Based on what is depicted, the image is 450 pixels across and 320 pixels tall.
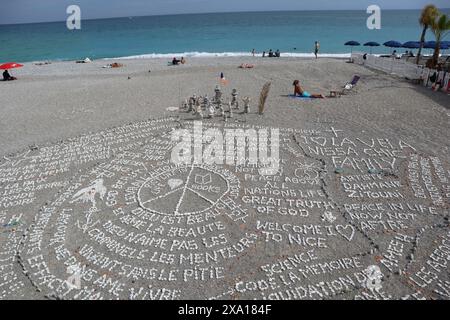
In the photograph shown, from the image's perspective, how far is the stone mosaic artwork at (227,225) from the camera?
7234 millimetres

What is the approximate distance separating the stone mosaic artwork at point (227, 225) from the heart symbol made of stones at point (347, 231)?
0.09 ft

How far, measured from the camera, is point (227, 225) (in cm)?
907

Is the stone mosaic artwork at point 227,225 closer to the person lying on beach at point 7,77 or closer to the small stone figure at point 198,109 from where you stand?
the small stone figure at point 198,109

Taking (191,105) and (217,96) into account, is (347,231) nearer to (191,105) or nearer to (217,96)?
(191,105)

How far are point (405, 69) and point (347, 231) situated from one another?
23208 mm

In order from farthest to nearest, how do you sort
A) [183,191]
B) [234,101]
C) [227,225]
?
[234,101] < [183,191] < [227,225]

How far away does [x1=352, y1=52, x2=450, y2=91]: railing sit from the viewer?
71.3 ft

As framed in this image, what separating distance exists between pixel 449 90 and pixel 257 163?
16762 millimetres

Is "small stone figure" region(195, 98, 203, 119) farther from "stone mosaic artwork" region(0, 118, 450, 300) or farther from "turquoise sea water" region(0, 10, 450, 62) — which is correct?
"turquoise sea water" region(0, 10, 450, 62)

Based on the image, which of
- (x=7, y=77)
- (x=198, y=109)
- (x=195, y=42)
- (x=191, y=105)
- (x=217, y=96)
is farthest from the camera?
(x=195, y=42)

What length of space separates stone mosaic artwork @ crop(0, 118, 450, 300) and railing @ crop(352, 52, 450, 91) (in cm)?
1167

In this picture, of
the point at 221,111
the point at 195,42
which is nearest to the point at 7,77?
the point at 221,111

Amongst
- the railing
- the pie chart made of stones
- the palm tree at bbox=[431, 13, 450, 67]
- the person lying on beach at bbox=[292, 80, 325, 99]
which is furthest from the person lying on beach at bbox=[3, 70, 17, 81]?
the palm tree at bbox=[431, 13, 450, 67]

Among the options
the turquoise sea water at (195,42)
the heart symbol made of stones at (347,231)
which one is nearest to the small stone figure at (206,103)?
the heart symbol made of stones at (347,231)
